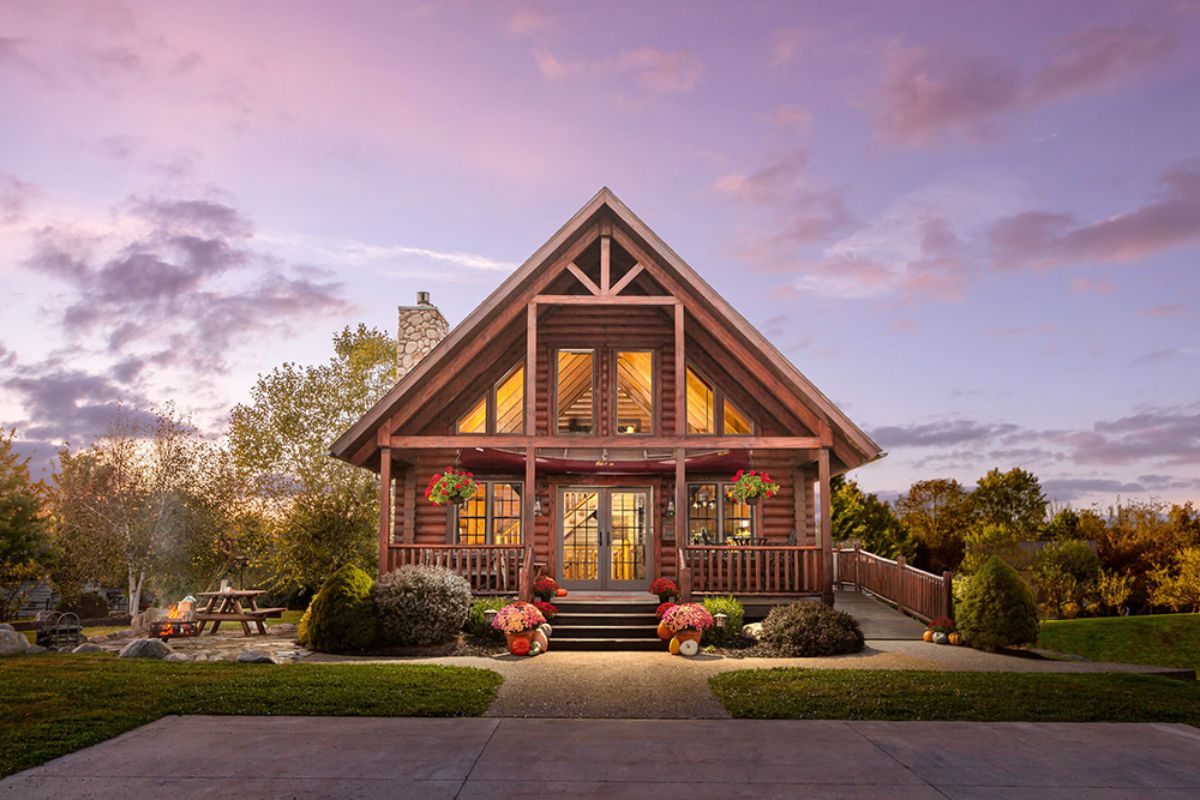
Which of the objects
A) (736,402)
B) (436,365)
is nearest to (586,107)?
(436,365)

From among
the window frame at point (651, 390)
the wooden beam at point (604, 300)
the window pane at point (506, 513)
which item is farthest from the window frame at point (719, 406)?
the window pane at point (506, 513)

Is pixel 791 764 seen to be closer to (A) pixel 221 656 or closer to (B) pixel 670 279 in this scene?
(A) pixel 221 656

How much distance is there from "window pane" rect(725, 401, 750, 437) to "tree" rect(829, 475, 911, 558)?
51.2ft

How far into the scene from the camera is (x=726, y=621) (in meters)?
15.9

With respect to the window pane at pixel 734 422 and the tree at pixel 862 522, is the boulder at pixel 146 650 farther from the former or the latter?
the tree at pixel 862 522

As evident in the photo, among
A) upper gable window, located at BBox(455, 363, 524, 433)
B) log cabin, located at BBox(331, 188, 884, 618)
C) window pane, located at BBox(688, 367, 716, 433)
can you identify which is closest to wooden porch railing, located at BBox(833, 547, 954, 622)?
log cabin, located at BBox(331, 188, 884, 618)

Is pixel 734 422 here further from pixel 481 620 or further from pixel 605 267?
pixel 481 620

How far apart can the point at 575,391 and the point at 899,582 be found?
26.9ft

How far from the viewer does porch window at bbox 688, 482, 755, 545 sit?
800 inches

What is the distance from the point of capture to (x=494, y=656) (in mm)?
14578

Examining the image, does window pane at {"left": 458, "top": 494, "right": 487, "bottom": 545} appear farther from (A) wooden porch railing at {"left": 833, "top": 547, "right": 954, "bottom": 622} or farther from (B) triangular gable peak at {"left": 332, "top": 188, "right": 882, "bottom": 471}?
(A) wooden porch railing at {"left": 833, "top": 547, "right": 954, "bottom": 622}

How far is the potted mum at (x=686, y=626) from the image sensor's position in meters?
14.8

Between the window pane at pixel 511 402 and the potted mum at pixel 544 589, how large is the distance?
3392mm

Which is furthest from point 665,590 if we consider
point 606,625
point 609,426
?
point 609,426
